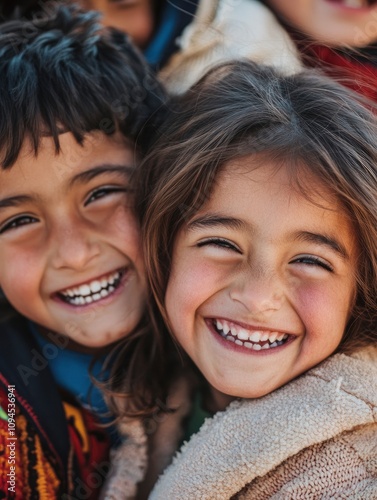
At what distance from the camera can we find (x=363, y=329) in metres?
1.39

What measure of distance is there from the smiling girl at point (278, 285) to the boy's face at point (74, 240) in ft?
0.49

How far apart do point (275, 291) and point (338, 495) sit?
14.7 inches

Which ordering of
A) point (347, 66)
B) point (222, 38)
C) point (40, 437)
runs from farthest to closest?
point (222, 38)
point (347, 66)
point (40, 437)

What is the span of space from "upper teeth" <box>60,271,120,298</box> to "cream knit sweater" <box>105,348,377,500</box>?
41 cm

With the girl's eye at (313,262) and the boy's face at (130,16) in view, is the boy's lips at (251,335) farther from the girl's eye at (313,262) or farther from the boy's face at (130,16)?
the boy's face at (130,16)

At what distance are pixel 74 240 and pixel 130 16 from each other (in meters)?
1.04

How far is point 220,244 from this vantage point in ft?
4.38

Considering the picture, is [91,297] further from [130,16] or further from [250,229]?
[130,16]

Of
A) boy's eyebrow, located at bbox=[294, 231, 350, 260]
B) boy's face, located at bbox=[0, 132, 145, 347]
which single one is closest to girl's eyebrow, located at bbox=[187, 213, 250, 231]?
boy's eyebrow, located at bbox=[294, 231, 350, 260]

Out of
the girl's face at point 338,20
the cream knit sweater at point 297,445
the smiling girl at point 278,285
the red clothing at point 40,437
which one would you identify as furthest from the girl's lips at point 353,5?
the red clothing at point 40,437

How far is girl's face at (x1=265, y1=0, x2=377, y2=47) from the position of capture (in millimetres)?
1979

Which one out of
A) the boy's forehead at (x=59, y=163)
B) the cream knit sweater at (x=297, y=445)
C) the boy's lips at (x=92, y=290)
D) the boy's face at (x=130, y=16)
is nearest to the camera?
the cream knit sweater at (x=297, y=445)

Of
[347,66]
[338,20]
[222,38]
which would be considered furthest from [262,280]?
[338,20]

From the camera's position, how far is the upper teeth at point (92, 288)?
156 centimetres
